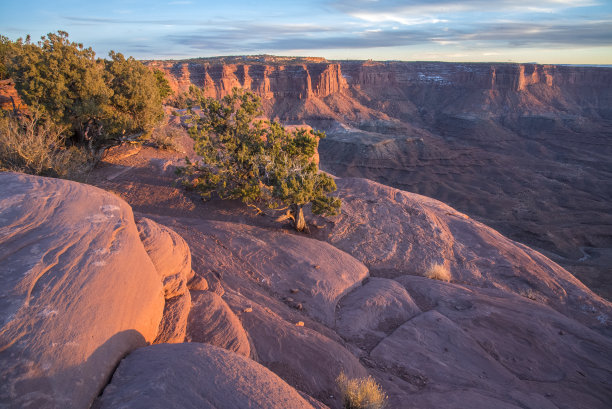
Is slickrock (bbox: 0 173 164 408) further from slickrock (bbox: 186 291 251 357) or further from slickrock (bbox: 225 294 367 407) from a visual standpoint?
slickrock (bbox: 225 294 367 407)

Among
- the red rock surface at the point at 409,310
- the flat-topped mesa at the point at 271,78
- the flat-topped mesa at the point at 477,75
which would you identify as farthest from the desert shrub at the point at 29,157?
the flat-topped mesa at the point at 477,75

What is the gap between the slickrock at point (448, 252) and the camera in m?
10.8

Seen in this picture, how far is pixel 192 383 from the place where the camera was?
3.51m

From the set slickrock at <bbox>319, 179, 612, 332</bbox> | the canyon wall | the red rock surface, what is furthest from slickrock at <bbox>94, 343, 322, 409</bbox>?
the canyon wall

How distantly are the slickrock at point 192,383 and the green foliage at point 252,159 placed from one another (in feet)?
21.6

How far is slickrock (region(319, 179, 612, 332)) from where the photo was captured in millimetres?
10820

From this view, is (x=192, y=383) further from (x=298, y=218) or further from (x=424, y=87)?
(x=424, y=87)

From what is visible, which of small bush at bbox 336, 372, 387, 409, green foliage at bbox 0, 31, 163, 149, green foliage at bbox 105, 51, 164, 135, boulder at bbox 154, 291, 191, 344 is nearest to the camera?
small bush at bbox 336, 372, 387, 409

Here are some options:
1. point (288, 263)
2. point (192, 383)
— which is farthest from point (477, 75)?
point (192, 383)

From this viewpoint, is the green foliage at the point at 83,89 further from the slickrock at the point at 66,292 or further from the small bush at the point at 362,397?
the small bush at the point at 362,397

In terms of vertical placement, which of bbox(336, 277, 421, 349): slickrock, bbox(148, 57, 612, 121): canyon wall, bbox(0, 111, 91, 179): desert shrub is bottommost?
bbox(336, 277, 421, 349): slickrock

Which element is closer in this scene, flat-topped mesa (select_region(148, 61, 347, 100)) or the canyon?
the canyon

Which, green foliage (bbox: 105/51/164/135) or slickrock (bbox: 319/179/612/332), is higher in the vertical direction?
green foliage (bbox: 105/51/164/135)

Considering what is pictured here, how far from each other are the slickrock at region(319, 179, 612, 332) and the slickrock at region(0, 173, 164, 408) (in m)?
7.60
